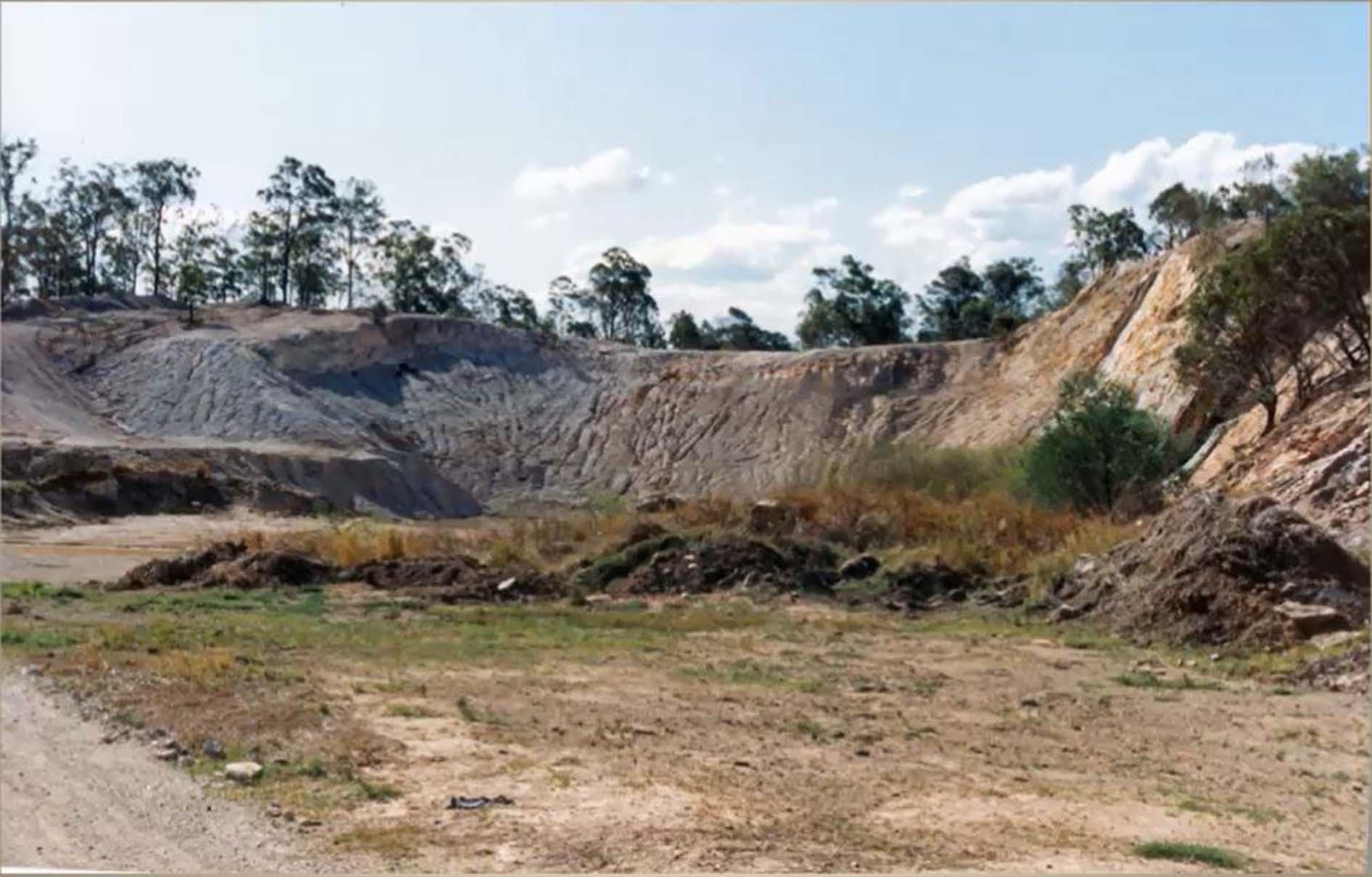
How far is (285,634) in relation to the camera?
1523 centimetres

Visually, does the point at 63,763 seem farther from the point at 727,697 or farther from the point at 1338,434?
the point at 1338,434

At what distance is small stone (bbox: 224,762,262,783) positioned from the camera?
8.02 meters

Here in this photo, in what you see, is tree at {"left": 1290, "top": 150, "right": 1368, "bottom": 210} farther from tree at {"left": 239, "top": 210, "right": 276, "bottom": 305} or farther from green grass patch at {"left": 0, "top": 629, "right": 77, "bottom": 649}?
tree at {"left": 239, "top": 210, "right": 276, "bottom": 305}

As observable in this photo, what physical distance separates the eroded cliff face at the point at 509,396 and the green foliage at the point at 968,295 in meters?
16.9

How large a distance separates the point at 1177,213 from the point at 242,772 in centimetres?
5068

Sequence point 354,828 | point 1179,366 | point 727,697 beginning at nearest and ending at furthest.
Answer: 1. point 354,828
2. point 727,697
3. point 1179,366

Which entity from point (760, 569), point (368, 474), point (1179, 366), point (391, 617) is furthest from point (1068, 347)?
point (391, 617)

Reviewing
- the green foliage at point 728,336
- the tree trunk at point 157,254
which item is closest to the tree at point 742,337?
the green foliage at point 728,336

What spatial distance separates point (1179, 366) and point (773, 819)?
29.3 metres

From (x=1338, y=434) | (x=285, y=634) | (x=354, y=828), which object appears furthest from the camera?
(x=1338, y=434)

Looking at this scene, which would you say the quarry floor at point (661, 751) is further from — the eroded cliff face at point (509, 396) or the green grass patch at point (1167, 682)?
the eroded cliff face at point (509, 396)

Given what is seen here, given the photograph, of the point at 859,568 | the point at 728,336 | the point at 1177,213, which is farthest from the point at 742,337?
the point at 859,568

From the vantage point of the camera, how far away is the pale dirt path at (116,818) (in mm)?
6504

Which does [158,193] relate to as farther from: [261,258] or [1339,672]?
[1339,672]
